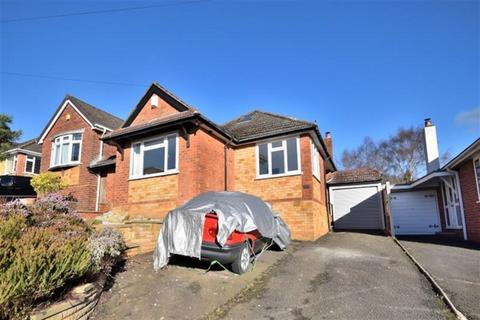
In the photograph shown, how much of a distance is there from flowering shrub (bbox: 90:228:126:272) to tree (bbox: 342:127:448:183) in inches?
1215

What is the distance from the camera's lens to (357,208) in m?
16.3

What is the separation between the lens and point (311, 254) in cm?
840

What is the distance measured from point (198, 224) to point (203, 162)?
486 cm

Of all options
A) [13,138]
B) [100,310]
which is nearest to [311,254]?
[100,310]

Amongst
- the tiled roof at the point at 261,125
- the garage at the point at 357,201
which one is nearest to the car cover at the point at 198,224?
the tiled roof at the point at 261,125

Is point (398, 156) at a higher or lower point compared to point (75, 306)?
higher

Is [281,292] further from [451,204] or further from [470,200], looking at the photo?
[451,204]

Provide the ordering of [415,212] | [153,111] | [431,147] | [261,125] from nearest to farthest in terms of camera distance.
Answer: [153,111] < [261,125] < [431,147] < [415,212]

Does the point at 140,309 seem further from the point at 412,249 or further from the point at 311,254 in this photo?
the point at 412,249

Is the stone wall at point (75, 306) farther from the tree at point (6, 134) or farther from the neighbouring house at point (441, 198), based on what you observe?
the tree at point (6, 134)

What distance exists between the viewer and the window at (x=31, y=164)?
24.7 meters

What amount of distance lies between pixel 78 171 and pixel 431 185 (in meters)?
19.9

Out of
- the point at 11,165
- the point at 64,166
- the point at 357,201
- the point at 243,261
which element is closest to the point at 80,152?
the point at 64,166

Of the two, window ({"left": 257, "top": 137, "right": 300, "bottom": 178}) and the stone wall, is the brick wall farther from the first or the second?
the stone wall
